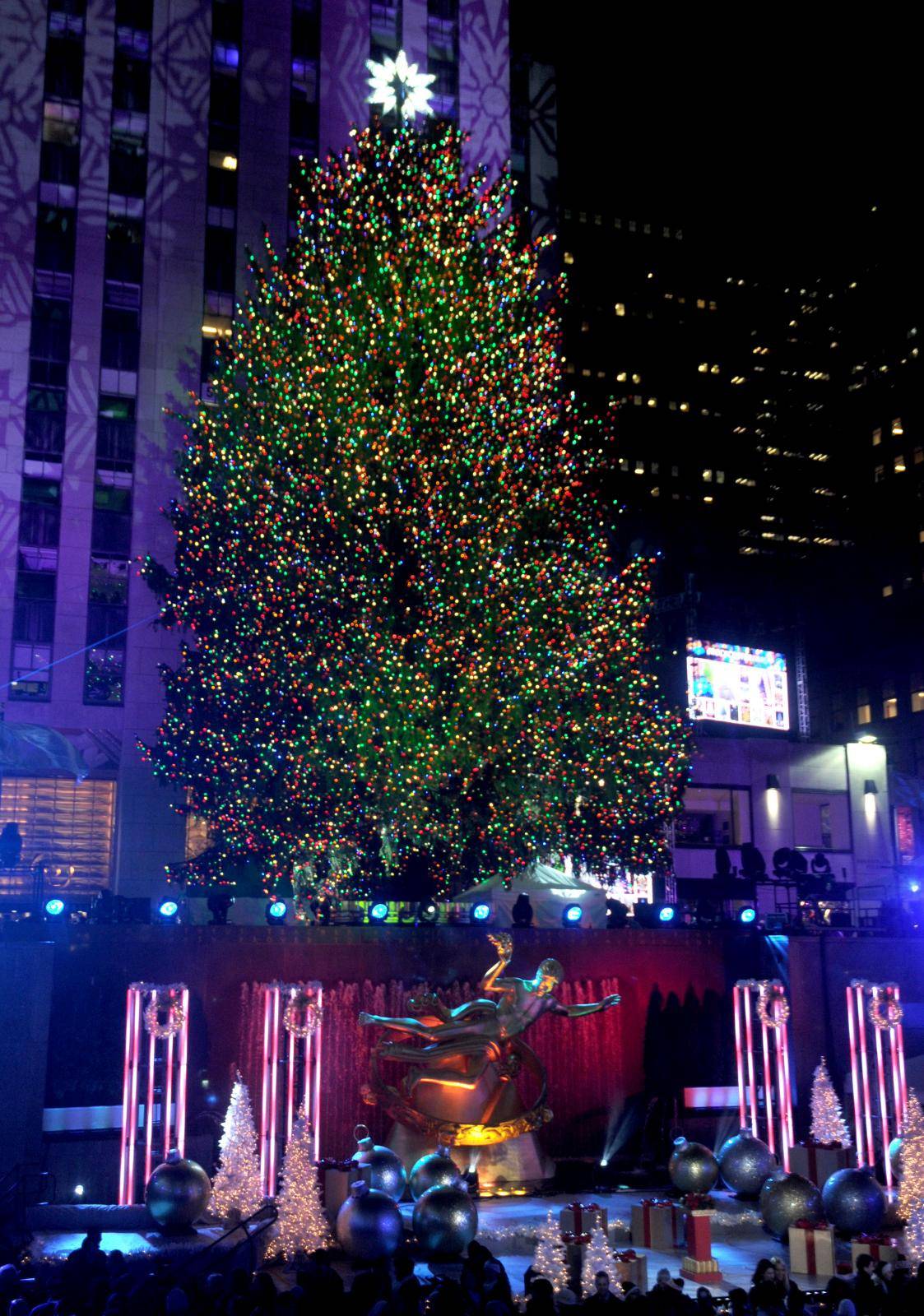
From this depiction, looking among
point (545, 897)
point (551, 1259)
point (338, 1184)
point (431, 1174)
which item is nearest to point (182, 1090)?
point (338, 1184)

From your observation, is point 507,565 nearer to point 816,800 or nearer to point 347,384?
point 347,384

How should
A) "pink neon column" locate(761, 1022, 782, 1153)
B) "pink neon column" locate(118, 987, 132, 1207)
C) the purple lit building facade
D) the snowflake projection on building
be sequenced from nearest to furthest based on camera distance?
"pink neon column" locate(118, 987, 132, 1207) → "pink neon column" locate(761, 1022, 782, 1153) → the purple lit building facade → the snowflake projection on building

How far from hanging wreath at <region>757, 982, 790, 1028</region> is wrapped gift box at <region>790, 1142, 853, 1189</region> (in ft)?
7.48

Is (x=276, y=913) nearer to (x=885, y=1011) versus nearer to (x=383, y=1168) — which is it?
(x=383, y=1168)

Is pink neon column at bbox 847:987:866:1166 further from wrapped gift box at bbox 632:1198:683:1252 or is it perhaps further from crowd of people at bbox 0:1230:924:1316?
crowd of people at bbox 0:1230:924:1316

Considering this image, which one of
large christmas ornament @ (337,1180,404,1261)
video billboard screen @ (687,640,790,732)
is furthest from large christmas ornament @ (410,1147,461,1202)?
video billboard screen @ (687,640,790,732)

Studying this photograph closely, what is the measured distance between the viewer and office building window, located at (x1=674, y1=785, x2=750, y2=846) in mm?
39469

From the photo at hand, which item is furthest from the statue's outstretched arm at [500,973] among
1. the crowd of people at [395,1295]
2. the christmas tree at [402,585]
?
the christmas tree at [402,585]

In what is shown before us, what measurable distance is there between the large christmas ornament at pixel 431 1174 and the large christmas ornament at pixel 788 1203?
3746 mm

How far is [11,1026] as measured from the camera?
17.0m

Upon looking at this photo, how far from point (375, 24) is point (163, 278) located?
12.0 meters

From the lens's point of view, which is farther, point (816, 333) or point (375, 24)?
point (816, 333)

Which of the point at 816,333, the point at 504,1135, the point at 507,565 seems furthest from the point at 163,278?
the point at 816,333

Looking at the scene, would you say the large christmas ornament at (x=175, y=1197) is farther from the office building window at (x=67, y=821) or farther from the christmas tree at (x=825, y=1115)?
the office building window at (x=67, y=821)
